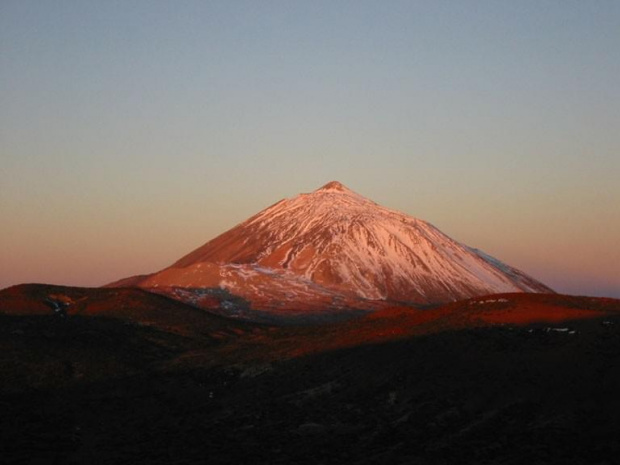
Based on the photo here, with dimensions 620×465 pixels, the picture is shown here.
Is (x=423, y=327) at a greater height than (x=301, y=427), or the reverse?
(x=423, y=327)

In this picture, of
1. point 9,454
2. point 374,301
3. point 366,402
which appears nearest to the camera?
point 9,454

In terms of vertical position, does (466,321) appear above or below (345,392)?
above

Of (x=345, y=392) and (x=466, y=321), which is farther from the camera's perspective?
(x=466, y=321)

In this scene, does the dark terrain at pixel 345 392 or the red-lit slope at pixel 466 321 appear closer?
the dark terrain at pixel 345 392

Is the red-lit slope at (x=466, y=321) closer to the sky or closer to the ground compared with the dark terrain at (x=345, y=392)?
A: closer to the sky

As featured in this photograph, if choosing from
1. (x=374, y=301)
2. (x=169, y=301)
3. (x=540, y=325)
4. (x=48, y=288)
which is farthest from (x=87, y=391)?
(x=374, y=301)

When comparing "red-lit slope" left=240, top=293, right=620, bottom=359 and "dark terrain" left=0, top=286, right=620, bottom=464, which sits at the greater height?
"red-lit slope" left=240, top=293, right=620, bottom=359

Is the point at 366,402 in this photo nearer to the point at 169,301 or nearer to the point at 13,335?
the point at 13,335

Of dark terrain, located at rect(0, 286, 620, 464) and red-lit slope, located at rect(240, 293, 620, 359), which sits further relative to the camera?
red-lit slope, located at rect(240, 293, 620, 359)
